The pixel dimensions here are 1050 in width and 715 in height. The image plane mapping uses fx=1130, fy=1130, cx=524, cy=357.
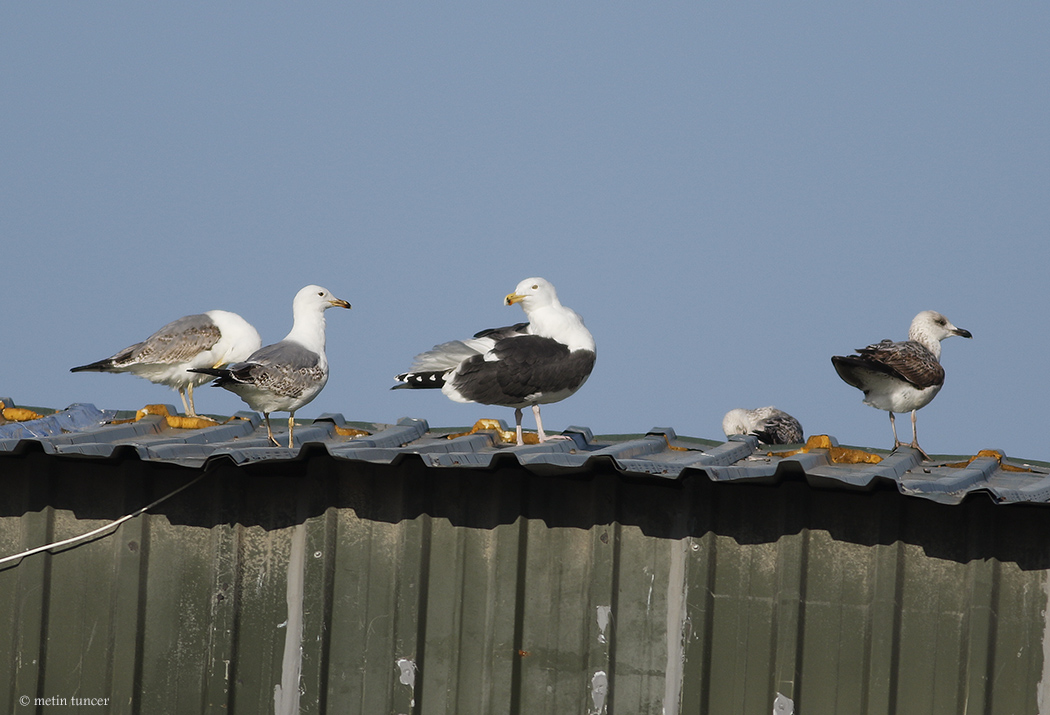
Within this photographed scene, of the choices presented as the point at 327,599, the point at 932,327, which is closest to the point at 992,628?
the point at 327,599

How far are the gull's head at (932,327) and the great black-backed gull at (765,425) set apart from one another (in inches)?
101

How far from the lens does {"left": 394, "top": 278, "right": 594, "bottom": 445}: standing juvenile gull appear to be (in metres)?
7.00

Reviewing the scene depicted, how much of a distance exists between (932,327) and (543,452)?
213 inches

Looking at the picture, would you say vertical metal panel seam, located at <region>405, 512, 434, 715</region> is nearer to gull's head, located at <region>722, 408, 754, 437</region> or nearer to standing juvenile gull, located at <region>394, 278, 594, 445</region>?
standing juvenile gull, located at <region>394, 278, 594, 445</region>

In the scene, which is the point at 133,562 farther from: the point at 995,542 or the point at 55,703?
the point at 995,542

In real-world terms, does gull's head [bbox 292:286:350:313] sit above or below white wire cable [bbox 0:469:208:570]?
above

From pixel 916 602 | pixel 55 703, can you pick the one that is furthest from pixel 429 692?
pixel 916 602

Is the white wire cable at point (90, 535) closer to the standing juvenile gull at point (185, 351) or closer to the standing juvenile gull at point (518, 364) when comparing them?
the standing juvenile gull at point (518, 364)

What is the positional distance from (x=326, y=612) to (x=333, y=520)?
1.45ft

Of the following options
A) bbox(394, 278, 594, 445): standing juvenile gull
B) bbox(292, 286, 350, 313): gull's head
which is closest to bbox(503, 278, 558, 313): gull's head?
bbox(394, 278, 594, 445): standing juvenile gull


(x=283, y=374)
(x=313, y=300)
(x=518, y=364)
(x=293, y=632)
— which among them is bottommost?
(x=293, y=632)

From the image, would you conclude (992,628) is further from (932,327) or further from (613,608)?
(932,327)

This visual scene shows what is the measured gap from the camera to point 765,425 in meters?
12.2

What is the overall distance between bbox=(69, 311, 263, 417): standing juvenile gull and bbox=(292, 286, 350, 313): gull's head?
160 cm
